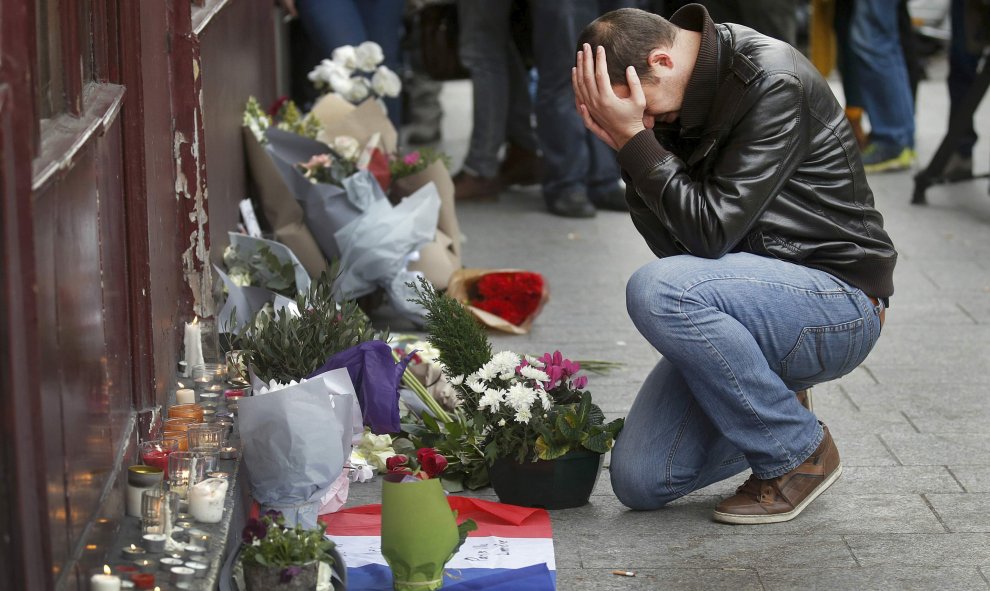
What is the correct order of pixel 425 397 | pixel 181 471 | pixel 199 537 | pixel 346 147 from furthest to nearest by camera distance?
pixel 346 147 → pixel 425 397 → pixel 181 471 → pixel 199 537

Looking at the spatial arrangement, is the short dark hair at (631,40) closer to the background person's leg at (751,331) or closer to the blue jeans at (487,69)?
the background person's leg at (751,331)

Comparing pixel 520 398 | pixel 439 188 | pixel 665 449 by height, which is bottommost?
pixel 439 188

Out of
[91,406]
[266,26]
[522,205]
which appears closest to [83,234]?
[91,406]

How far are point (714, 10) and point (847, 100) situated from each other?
1.86 m

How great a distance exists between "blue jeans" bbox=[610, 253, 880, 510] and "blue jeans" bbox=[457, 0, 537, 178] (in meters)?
4.01

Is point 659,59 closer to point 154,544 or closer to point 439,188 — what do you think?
point 154,544

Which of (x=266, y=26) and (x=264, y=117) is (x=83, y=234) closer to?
(x=264, y=117)

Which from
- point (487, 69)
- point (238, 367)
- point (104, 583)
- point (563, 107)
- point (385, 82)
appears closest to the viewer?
point (104, 583)

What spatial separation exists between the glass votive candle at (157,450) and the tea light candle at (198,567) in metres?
0.39

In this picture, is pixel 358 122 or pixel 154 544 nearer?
pixel 154 544

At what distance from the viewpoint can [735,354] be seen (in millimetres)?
3031

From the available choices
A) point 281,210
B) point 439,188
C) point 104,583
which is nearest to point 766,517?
point 104,583

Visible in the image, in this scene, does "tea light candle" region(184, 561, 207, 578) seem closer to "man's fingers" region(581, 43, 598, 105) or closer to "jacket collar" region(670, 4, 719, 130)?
"man's fingers" region(581, 43, 598, 105)

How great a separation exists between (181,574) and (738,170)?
149 centimetres
